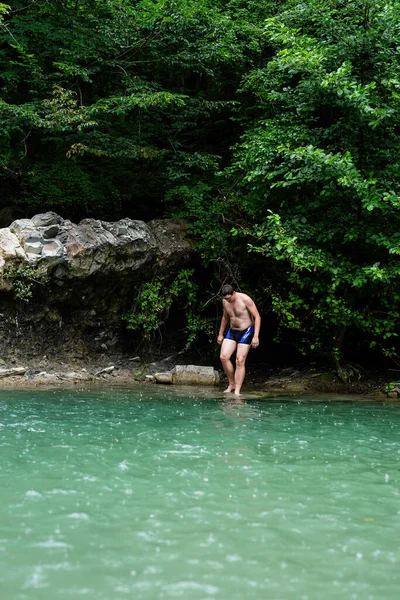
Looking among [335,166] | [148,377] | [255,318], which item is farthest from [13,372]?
[335,166]

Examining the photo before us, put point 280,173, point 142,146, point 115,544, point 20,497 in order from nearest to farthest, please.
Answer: point 115,544 < point 20,497 < point 280,173 < point 142,146

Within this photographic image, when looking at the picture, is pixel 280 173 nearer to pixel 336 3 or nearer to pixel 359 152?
pixel 359 152

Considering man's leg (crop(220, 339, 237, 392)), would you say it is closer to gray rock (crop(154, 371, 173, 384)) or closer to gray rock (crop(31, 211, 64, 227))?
gray rock (crop(154, 371, 173, 384))

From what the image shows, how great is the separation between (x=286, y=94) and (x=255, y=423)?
7.20m

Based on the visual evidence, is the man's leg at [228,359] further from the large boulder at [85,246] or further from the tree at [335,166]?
the large boulder at [85,246]

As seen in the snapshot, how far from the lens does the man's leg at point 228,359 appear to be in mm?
11484

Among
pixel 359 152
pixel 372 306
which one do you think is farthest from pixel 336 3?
pixel 372 306

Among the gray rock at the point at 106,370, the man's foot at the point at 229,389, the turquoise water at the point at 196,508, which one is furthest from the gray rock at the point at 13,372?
the man's foot at the point at 229,389

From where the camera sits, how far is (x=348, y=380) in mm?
13172

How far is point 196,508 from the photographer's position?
467 centimetres

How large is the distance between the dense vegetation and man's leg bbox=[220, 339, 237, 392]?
162 cm

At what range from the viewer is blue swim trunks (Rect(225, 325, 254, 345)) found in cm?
1157

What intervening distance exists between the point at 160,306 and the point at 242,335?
283 cm

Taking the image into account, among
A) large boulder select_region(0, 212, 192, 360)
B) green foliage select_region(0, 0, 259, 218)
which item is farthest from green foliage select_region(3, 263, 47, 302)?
green foliage select_region(0, 0, 259, 218)
